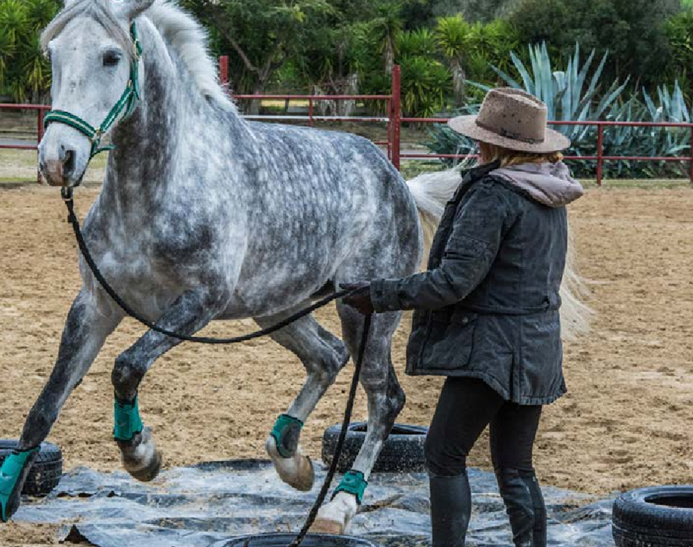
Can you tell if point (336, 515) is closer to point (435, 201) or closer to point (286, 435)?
point (286, 435)

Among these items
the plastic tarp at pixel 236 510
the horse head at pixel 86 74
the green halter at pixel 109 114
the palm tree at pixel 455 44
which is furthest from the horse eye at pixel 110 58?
the palm tree at pixel 455 44

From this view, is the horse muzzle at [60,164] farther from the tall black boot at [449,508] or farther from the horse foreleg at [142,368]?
the tall black boot at [449,508]

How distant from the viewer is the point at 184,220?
4605mm

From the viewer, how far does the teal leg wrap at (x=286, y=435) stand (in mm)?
5375

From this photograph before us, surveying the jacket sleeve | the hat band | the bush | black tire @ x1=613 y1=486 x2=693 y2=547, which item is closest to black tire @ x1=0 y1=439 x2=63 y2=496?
the jacket sleeve

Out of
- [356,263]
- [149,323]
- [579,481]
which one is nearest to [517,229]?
[149,323]

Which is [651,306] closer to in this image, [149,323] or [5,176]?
[149,323]

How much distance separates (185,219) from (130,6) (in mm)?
745

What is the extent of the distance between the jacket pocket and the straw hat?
0.51 meters

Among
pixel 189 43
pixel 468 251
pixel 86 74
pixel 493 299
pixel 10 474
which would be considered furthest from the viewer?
pixel 189 43

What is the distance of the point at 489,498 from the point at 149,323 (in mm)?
1651

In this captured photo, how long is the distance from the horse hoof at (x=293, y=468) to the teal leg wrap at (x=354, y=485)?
27 cm

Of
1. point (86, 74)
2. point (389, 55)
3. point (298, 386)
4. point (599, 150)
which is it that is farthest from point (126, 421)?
point (389, 55)

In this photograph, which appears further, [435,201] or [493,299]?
[435,201]
